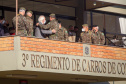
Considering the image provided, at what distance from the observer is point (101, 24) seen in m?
27.2

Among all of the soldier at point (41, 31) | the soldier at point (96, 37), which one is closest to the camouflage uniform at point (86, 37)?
the soldier at point (96, 37)

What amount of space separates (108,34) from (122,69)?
5959mm

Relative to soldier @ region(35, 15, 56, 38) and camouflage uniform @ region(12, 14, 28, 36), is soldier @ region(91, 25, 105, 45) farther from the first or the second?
camouflage uniform @ region(12, 14, 28, 36)

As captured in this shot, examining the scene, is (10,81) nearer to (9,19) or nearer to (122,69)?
(9,19)

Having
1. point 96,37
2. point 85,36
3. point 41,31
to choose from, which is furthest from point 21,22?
point 96,37

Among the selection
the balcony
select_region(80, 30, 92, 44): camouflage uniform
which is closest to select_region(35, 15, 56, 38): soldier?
the balcony

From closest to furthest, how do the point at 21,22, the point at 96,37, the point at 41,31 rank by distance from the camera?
the point at 21,22 → the point at 41,31 → the point at 96,37

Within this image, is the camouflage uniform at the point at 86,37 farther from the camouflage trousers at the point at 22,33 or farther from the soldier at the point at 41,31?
the camouflage trousers at the point at 22,33

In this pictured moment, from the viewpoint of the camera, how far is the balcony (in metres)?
17.7

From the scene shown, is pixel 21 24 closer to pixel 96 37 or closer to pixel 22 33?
pixel 22 33

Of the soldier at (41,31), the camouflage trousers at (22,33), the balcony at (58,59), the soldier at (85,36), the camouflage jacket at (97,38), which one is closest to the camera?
the balcony at (58,59)

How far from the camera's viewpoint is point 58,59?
750 inches

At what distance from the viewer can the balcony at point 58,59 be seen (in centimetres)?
1773

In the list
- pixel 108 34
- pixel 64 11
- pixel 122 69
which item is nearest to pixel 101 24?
pixel 108 34
